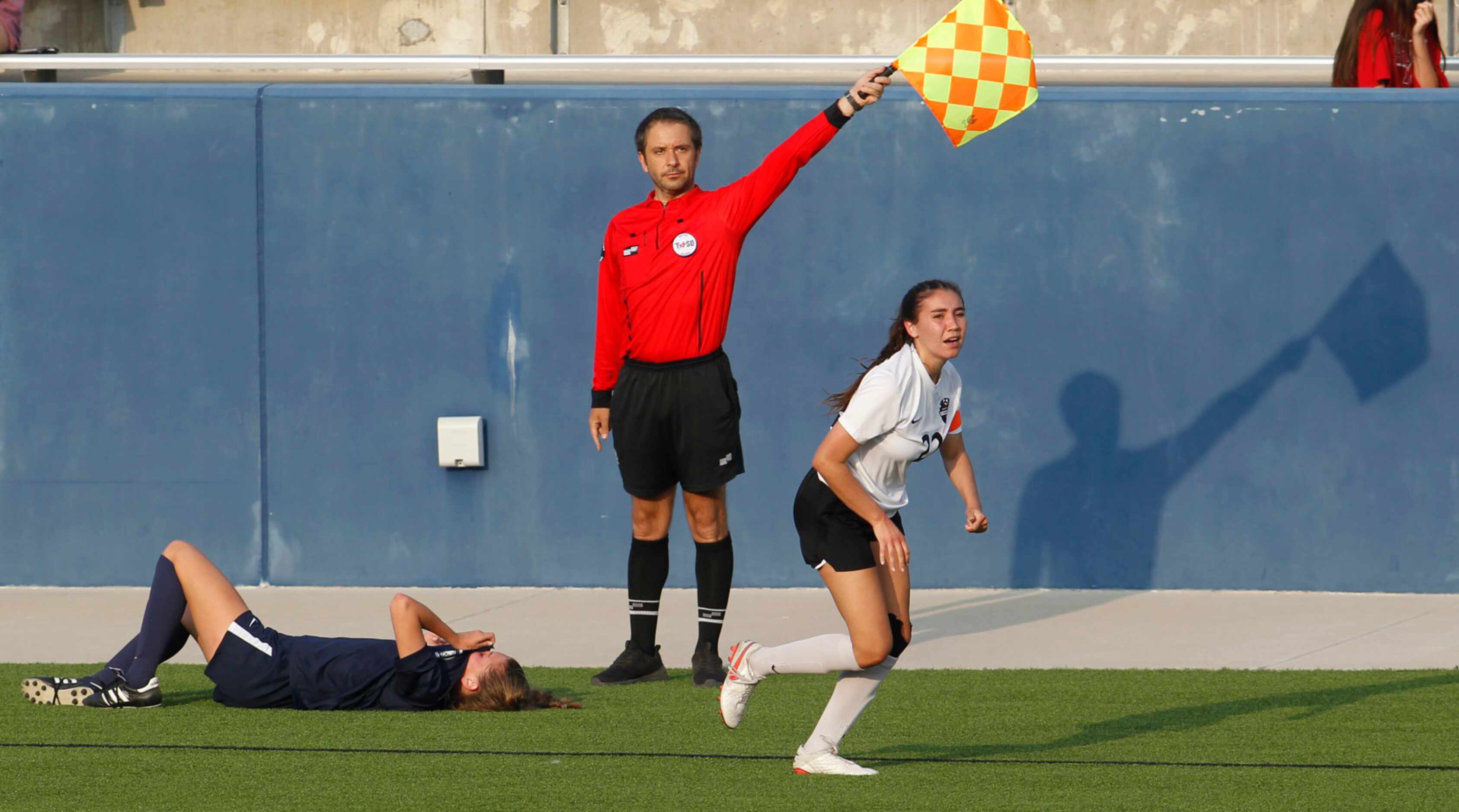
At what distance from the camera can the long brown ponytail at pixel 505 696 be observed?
6.04m

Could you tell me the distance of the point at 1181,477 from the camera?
869cm

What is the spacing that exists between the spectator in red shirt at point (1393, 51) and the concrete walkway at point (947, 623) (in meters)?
2.66

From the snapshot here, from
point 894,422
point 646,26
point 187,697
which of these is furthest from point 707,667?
point 646,26

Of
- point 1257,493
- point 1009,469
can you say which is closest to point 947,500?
point 1009,469

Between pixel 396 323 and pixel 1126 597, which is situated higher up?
pixel 396 323

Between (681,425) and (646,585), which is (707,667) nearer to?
(646,585)

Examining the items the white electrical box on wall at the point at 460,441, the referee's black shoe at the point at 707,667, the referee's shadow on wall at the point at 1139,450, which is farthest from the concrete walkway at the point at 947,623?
the white electrical box on wall at the point at 460,441

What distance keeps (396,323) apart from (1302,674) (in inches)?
186

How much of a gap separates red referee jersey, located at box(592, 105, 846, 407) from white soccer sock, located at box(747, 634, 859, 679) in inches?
68.3

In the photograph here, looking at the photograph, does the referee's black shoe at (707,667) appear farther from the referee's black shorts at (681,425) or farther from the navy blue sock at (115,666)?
the navy blue sock at (115,666)

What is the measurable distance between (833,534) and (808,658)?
384 mm

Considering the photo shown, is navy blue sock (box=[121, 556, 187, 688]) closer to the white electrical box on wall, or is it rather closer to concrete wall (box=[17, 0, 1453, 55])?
the white electrical box on wall

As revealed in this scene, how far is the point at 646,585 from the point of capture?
6.89 meters

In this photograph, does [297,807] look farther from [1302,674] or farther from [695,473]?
[1302,674]
